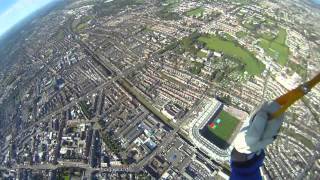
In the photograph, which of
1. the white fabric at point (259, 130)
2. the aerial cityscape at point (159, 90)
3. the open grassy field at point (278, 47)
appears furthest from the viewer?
the open grassy field at point (278, 47)

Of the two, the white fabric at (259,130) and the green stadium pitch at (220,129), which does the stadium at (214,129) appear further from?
the white fabric at (259,130)

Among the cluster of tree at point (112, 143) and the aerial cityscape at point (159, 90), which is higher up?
the cluster of tree at point (112, 143)

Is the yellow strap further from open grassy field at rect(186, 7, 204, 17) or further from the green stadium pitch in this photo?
open grassy field at rect(186, 7, 204, 17)

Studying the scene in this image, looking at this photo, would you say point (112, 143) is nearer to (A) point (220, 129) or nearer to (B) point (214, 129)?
(B) point (214, 129)

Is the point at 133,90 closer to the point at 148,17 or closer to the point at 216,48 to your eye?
the point at 216,48

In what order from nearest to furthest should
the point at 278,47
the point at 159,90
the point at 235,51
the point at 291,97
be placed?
1. the point at 291,97
2. the point at 159,90
3. the point at 278,47
4. the point at 235,51

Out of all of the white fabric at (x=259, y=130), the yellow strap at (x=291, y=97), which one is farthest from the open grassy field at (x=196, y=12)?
the yellow strap at (x=291, y=97)

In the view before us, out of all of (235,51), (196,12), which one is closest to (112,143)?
(235,51)
